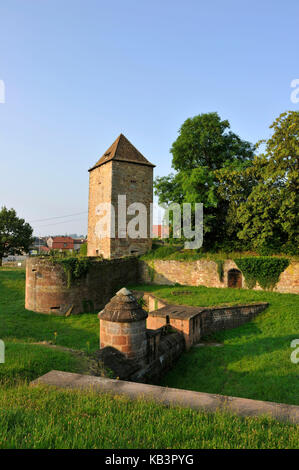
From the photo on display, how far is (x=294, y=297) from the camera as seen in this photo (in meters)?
15.7

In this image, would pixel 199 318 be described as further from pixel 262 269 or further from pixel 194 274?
pixel 194 274

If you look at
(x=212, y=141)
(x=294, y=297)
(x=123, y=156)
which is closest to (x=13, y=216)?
(x=123, y=156)

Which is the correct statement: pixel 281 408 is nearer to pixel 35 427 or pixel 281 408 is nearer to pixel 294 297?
pixel 35 427

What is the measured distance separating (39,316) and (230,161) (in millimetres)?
19293

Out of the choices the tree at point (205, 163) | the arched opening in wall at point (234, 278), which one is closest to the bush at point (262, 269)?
the arched opening in wall at point (234, 278)

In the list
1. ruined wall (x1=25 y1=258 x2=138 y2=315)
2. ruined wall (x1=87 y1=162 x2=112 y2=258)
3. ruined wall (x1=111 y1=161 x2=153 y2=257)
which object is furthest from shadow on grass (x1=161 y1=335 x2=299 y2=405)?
ruined wall (x1=87 y1=162 x2=112 y2=258)

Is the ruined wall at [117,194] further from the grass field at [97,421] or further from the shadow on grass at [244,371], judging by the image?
the grass field at [97,421]

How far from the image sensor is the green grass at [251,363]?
23.2ft

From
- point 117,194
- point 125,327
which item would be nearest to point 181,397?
point 125,327

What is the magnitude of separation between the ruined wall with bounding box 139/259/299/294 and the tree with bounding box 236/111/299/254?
6.86 feet

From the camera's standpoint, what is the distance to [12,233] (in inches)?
1518

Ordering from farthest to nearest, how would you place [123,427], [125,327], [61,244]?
[61,244], [125,327], [123,427]

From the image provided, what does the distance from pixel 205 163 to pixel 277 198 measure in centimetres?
849

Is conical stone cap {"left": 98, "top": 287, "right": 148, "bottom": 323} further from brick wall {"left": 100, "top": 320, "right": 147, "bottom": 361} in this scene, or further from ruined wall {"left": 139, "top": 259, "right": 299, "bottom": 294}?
ruined wall {"left": 139, "top": 259, "right": 299, "bottom": 294}
